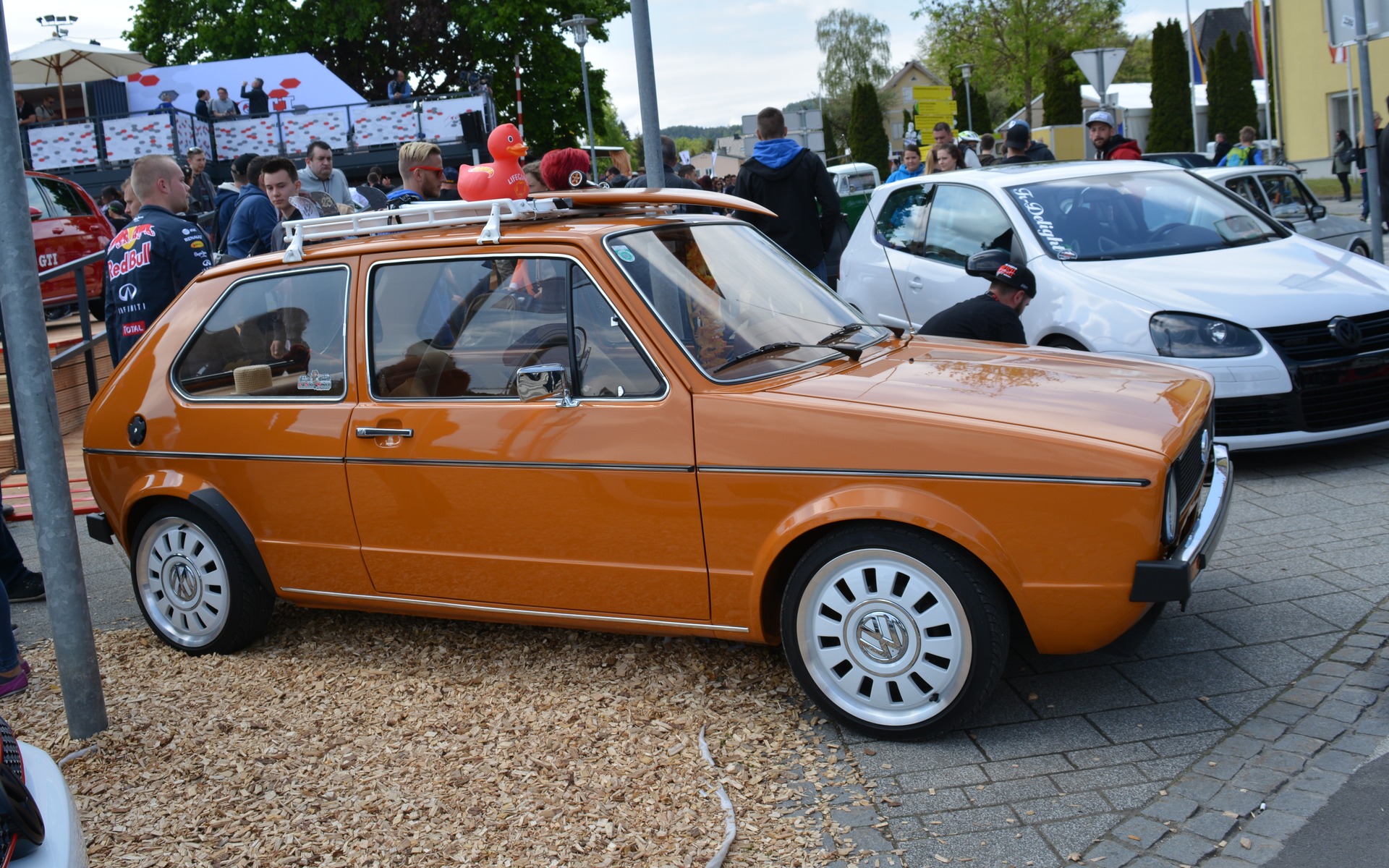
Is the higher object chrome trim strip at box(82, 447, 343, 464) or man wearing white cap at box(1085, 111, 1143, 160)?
man wearing white cap at box(1085, 111, 1143, 160)

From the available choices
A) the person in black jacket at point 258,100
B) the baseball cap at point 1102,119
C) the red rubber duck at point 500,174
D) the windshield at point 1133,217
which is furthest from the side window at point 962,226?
the person in black jacket at point 258,100

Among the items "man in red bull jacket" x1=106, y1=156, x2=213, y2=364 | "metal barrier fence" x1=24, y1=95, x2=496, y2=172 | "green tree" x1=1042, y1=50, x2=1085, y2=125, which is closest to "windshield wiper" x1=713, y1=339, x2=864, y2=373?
"man in red bull jacket" x1=106, y1=156, x2=213, y2=364

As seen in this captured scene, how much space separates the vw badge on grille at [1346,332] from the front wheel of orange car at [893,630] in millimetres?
3696

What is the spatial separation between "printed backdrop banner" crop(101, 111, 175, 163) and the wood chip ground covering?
19667mm

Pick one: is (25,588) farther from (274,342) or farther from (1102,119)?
(1102,119)

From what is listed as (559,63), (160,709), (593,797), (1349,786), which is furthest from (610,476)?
(559,63)

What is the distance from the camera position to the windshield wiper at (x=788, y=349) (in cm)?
413

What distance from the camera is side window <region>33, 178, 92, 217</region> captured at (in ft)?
42.7

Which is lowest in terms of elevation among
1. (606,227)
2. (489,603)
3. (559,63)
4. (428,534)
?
(489,603)

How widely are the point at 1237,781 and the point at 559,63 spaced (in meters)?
38.5

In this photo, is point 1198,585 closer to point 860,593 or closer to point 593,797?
point 860,593

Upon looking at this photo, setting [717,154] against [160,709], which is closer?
[160,709]

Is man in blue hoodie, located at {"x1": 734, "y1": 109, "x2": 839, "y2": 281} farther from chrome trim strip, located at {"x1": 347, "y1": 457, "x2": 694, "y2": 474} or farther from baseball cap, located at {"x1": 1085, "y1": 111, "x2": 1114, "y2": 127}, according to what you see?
chrome trim strip, located at {"x1": 347, "y1": 457, "x2": 694, "y2": 474}

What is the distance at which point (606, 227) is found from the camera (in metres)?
4.34
